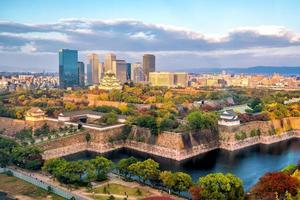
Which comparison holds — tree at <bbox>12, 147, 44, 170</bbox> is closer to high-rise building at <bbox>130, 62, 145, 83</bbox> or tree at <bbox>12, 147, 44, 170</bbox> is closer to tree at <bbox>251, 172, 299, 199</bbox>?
tree at <bbox>251, 172, 299, 199</bbox>

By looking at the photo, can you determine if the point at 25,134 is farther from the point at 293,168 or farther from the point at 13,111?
the point at 293,168

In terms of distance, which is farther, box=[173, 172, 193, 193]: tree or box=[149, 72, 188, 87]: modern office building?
box=[149, 72, 188, 87]: modern office building

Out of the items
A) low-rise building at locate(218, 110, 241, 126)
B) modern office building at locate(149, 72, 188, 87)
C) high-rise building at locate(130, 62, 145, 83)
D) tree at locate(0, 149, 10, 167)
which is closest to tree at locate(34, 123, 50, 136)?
tree at locate(0, 149, 10, 167)

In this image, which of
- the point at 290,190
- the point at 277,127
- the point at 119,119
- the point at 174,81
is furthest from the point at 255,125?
the point at 174,81

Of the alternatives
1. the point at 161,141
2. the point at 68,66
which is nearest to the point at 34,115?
the point at 161,141

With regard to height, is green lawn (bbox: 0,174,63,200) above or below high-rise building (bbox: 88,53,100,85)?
below

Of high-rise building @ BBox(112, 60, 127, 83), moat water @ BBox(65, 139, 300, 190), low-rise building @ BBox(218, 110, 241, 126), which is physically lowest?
moat water @ BBox(65, 139, 300, 190)

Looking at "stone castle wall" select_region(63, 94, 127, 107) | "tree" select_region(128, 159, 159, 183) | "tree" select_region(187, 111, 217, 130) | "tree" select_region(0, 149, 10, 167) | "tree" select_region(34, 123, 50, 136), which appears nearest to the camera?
"tree" select_region(128, 159, 159, 183)

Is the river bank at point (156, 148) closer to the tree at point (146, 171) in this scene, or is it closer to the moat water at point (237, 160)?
the moat water at point (237, 160)
